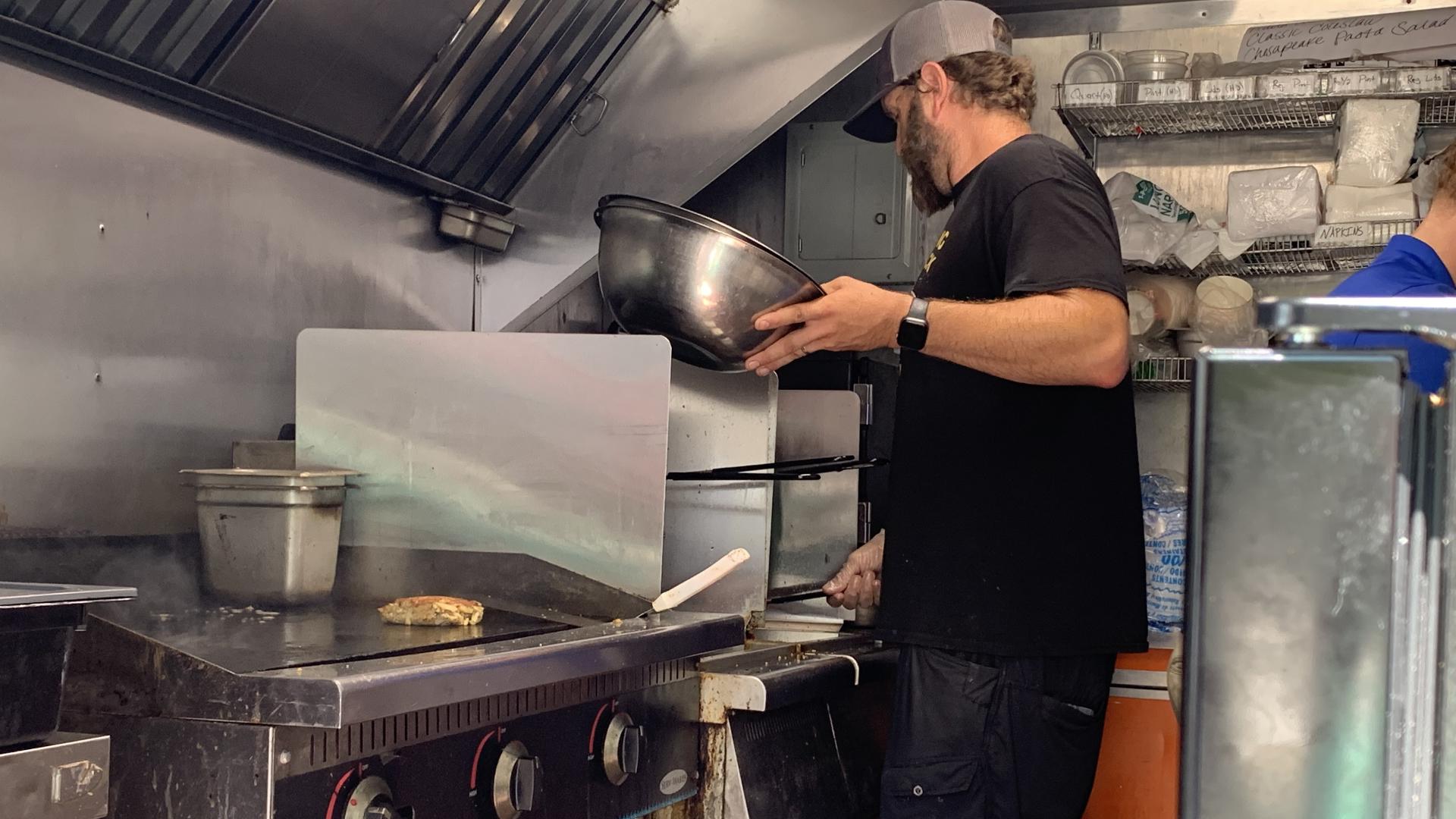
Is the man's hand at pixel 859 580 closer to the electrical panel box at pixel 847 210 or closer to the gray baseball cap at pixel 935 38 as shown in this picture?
the gray baseball cap at pixel 935 38

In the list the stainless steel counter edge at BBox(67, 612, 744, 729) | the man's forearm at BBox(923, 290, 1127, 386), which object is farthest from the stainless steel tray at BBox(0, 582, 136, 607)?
the man's forearm at BBox(923, 290, 1127, 386)

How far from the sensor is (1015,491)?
167 cm

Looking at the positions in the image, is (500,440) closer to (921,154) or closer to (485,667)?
(485,667)

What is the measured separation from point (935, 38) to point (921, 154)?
17cm

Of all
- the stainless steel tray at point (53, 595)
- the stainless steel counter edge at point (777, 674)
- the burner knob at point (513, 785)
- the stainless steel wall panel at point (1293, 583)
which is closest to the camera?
the stainless steel wall panel at point (1293, 583)

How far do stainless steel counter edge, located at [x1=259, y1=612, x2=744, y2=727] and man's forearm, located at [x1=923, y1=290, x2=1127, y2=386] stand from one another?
474 millimetres

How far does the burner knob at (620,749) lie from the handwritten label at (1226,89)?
1.70m

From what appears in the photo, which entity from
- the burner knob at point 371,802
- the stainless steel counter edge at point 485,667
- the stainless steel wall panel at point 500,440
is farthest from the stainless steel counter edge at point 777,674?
the burner knob at point 371,802

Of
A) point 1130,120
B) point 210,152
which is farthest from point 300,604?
point 1130,120

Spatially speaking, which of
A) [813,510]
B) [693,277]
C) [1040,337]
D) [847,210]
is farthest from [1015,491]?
[847,210]

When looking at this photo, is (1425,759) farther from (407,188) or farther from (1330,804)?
(407,188)

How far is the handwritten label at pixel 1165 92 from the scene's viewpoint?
2500mm

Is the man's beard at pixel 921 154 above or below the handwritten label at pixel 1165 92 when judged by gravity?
below

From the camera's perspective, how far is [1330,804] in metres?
0.39
